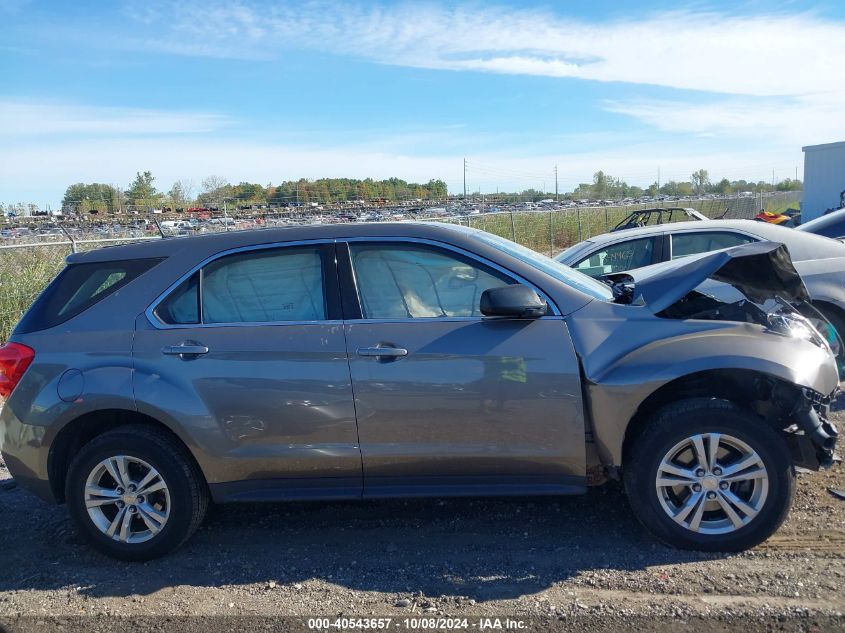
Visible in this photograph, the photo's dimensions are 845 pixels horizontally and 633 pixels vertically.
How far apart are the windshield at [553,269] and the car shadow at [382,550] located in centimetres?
135

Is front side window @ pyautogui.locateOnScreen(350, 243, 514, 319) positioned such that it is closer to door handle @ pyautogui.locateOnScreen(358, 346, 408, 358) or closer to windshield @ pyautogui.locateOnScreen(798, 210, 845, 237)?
door handle @ pyautogui.locateOnScreen(358, 346, 408, 358)

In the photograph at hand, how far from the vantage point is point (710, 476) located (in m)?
3.75

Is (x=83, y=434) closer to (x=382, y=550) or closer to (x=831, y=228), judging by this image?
(x=382, y=550)

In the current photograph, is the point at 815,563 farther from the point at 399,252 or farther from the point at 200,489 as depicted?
the point at 200,489

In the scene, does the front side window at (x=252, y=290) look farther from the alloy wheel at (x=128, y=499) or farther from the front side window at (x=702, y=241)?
the front side window at (x=702, y=241)

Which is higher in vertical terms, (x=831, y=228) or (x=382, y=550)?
(x=831, y=228)

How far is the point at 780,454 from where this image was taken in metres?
3.71

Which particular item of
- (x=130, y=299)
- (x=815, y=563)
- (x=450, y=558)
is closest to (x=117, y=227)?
(x=130, y=299)

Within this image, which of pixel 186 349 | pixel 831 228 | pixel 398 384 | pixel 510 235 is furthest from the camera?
pixel 510 235

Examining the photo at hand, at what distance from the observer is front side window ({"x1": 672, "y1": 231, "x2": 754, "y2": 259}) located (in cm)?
745

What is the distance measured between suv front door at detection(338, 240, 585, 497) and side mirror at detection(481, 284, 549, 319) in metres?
0.09

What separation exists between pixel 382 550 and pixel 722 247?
5.21 meters

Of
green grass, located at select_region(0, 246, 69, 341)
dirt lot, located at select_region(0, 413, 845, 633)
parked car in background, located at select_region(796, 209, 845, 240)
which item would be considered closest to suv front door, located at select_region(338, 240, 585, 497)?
dirt lot, located at select_region(0, 413, 845, 633)

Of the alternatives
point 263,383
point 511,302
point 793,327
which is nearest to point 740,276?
point 793,327
